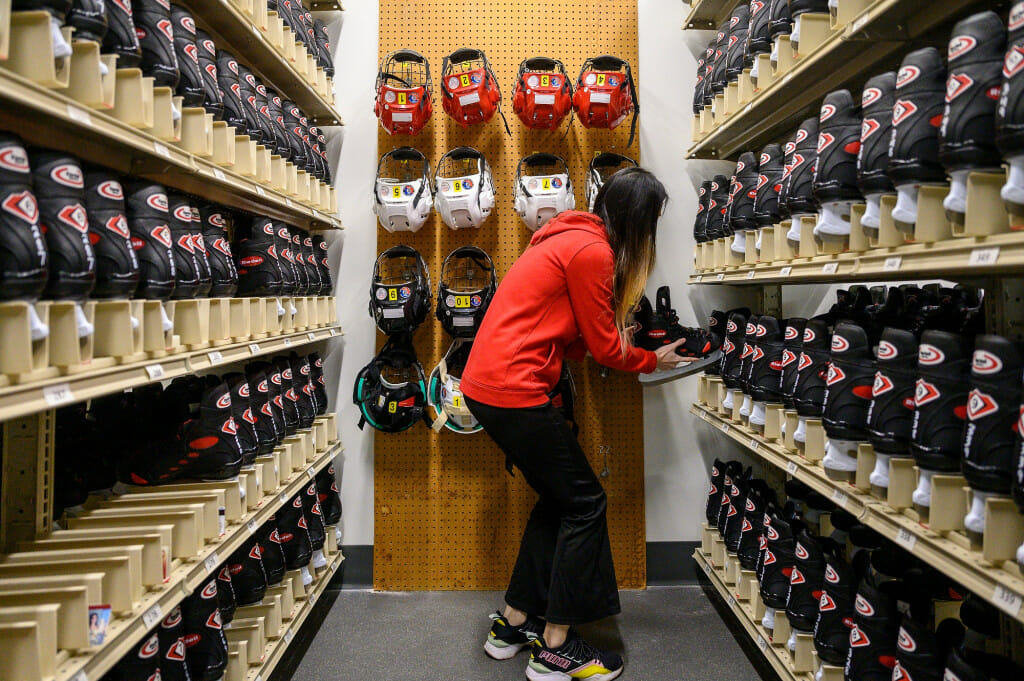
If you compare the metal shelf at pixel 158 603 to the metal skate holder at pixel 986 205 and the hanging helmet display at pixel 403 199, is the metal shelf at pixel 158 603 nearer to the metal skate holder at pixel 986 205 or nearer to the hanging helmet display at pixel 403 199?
the hanging helmet display at pixel 403 199

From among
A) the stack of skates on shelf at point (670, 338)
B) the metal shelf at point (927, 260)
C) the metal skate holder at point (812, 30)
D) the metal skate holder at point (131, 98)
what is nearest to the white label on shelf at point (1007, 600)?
the metal shelf at point (927, 260)

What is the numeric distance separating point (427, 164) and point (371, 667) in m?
2.32

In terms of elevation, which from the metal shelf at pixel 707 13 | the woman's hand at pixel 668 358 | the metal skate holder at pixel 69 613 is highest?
the metal shelf at pixel 707 13

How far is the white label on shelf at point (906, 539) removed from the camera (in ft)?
5.20

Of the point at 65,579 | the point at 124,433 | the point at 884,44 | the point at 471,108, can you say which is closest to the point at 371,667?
the point at 124,433

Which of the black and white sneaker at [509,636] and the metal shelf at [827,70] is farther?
the black and white sneaker at [509,636]

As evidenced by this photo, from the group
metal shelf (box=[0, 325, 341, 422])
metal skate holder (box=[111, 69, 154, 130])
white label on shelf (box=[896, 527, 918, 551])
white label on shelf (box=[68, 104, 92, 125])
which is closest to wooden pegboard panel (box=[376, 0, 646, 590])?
metal shelf (box=[0, 325, 341, 422])

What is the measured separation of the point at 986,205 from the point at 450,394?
2379 millimetres

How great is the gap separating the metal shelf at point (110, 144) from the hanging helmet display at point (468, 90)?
0.99 meters

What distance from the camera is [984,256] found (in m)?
1.34

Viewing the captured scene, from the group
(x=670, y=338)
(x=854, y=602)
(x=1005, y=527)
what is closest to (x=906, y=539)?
(x=1005, y=527)

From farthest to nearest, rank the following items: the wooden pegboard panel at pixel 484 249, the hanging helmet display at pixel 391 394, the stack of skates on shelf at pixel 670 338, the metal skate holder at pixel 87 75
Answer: the wooden pegboard panel at pixel 484 249
the hanging helmet display at pixel 391 394
the stack of skates on shelf at pixel 670 338
the metal skate holder at pixel 87 75

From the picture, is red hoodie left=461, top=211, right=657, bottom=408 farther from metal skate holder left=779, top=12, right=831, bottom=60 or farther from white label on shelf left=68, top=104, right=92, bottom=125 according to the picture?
white label on shelf left=68, top=104, right=92, bottom=125

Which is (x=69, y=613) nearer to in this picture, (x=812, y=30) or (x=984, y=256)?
(x=984, y=256)
